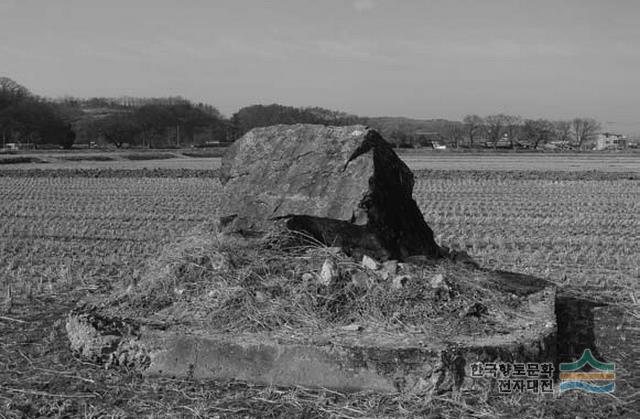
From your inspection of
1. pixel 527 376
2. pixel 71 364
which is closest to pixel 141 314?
pixel 71 364

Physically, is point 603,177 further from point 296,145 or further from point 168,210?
point 296,145

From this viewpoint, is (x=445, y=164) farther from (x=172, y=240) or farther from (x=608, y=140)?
(x=608, y=140)

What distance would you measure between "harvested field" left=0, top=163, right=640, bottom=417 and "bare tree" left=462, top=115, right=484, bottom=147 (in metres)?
88.1

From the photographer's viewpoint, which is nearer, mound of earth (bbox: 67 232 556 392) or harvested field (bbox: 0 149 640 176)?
mound of earth (bbox: 67 232 556 392)

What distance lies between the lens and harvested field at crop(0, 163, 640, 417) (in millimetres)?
5141

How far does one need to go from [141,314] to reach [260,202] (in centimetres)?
175

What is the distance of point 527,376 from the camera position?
5.45 meters

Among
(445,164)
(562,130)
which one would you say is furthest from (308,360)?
(562,130)

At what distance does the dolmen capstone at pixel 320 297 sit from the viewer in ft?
18.1

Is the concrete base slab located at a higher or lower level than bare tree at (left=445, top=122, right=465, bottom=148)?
lower

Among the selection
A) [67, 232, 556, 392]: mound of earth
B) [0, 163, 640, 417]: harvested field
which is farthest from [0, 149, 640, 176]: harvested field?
[67, 232, 556, 392]: mound of earth

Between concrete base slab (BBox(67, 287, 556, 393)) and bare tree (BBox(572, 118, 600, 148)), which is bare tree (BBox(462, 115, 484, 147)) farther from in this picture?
concrete base slab (BBox(67, 287, 556, 393))

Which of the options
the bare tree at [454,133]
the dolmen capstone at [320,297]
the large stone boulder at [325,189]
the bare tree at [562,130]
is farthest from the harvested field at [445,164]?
the bare tree at [562,130]

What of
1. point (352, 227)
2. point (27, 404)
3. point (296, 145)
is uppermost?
point (296, 145)
